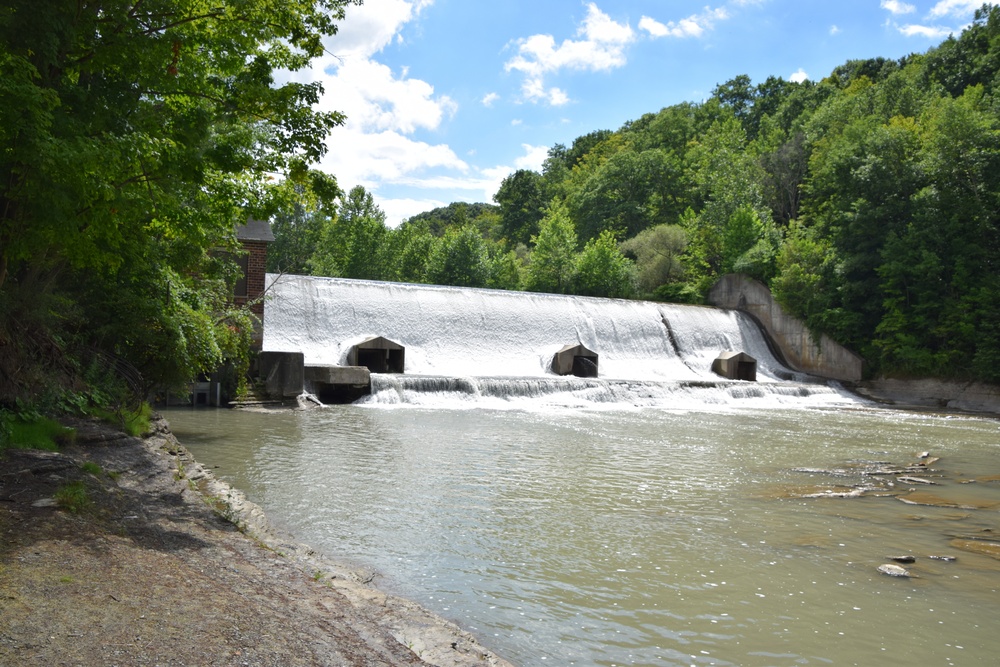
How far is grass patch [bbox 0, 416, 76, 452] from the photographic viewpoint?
19.4ft

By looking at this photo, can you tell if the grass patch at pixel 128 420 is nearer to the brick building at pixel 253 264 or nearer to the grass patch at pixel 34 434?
the grass patch at pixel 34 434

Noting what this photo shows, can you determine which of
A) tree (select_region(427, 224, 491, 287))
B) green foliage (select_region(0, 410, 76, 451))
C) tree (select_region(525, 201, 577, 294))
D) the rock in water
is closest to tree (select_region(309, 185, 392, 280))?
tree (select_region(427, 224, 491, 287))

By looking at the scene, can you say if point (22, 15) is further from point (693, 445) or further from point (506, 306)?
point (506, 306)

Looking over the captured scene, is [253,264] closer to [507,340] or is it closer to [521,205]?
[507,340]

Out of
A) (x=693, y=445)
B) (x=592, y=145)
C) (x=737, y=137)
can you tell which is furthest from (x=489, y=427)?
(x=592, y=145)

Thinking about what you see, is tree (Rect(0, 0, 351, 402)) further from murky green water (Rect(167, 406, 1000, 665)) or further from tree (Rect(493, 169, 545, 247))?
tree (Rect(493, 169, 545, 247))

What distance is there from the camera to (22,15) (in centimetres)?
530

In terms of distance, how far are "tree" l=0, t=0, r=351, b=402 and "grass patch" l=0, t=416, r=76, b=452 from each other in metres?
0.47

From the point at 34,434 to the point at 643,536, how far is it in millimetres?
5226

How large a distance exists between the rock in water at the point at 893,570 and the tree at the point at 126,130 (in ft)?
20.3

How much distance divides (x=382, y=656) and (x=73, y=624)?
1280 millimetres

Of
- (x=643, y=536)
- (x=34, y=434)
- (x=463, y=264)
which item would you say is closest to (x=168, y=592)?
(x=34, y=434)

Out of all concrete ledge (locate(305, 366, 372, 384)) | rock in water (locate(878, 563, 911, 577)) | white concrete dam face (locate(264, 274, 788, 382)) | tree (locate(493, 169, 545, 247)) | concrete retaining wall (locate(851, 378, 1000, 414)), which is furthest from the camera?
tree (locate(493, 169, 545, 247))

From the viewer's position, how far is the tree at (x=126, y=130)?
16.5 ft
